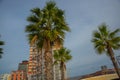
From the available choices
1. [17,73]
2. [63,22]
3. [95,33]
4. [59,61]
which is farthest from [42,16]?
[17,73]

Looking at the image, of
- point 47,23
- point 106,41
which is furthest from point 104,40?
point 47,23

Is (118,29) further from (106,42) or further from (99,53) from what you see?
(99,53)

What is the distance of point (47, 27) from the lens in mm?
14578

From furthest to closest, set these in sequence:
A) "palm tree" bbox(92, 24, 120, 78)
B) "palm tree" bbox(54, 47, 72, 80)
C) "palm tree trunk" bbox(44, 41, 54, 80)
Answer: "palm tree" bbox(54, 47, 72, 80) → "palm tree" bbox(92, 24, 120, 78) → "palm tree trunk" bbox(44, 41, 54, 80)

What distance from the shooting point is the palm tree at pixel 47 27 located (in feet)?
46.8

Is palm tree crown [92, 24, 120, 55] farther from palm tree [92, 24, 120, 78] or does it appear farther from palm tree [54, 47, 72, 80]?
palm tree [54, 47, 72, 80]

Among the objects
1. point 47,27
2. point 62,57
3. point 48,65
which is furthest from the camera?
point 62,57

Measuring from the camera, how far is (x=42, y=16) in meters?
15.1

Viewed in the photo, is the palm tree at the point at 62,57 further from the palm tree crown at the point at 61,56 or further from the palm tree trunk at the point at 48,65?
the palm tree trunk at the point at 48,65

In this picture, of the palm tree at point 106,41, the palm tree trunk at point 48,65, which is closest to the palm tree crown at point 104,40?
the palm tree at point 106,41

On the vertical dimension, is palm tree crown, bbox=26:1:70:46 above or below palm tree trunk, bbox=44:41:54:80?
above

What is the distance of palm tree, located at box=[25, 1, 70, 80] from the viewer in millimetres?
14250

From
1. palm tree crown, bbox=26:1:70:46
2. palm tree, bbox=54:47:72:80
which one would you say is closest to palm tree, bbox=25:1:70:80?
palm tree crown, bbox=26:1:70:46

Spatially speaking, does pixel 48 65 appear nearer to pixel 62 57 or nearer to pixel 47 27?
pixel 47 27
